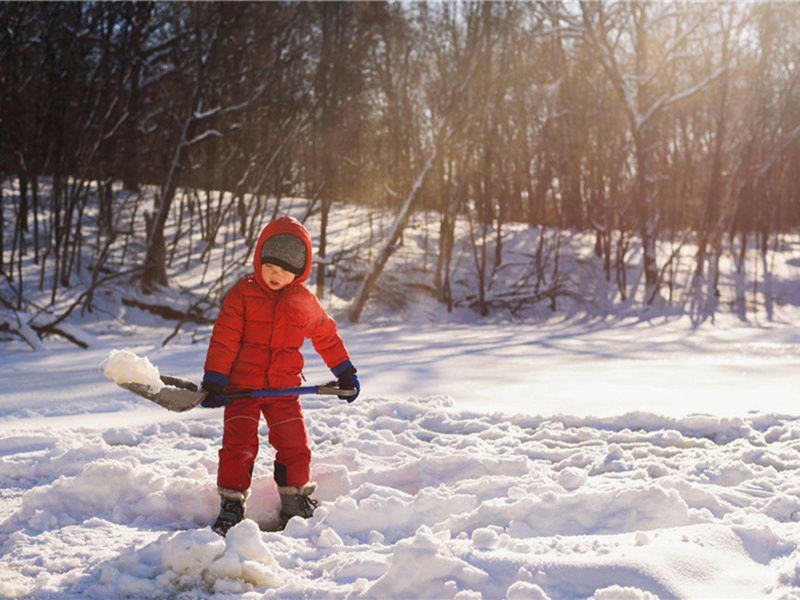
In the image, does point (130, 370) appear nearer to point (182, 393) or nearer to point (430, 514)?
point (182, 393)

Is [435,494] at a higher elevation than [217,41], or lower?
lower

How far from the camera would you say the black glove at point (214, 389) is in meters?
3.01

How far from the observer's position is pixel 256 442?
10.5ft

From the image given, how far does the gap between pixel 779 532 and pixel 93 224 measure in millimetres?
16461

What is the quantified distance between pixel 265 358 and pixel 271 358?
0.03m

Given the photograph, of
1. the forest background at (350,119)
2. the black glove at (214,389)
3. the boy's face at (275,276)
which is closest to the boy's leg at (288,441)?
the black glove at (214,389)

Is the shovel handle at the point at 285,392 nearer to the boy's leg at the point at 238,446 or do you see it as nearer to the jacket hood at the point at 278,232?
the boy's leg at the point at 238,446

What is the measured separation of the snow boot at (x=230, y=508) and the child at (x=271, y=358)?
0.19 feet

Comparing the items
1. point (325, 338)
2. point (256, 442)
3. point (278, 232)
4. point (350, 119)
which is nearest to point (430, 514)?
point (256, 442)

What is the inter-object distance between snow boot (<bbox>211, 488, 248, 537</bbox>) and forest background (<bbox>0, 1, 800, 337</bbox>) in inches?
294

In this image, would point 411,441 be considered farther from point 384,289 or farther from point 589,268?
point 589,268

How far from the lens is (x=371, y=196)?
1897 centimetres

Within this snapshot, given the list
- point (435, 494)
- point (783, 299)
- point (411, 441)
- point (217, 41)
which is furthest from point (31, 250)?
point (783, 299)

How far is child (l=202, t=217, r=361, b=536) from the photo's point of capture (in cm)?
311
